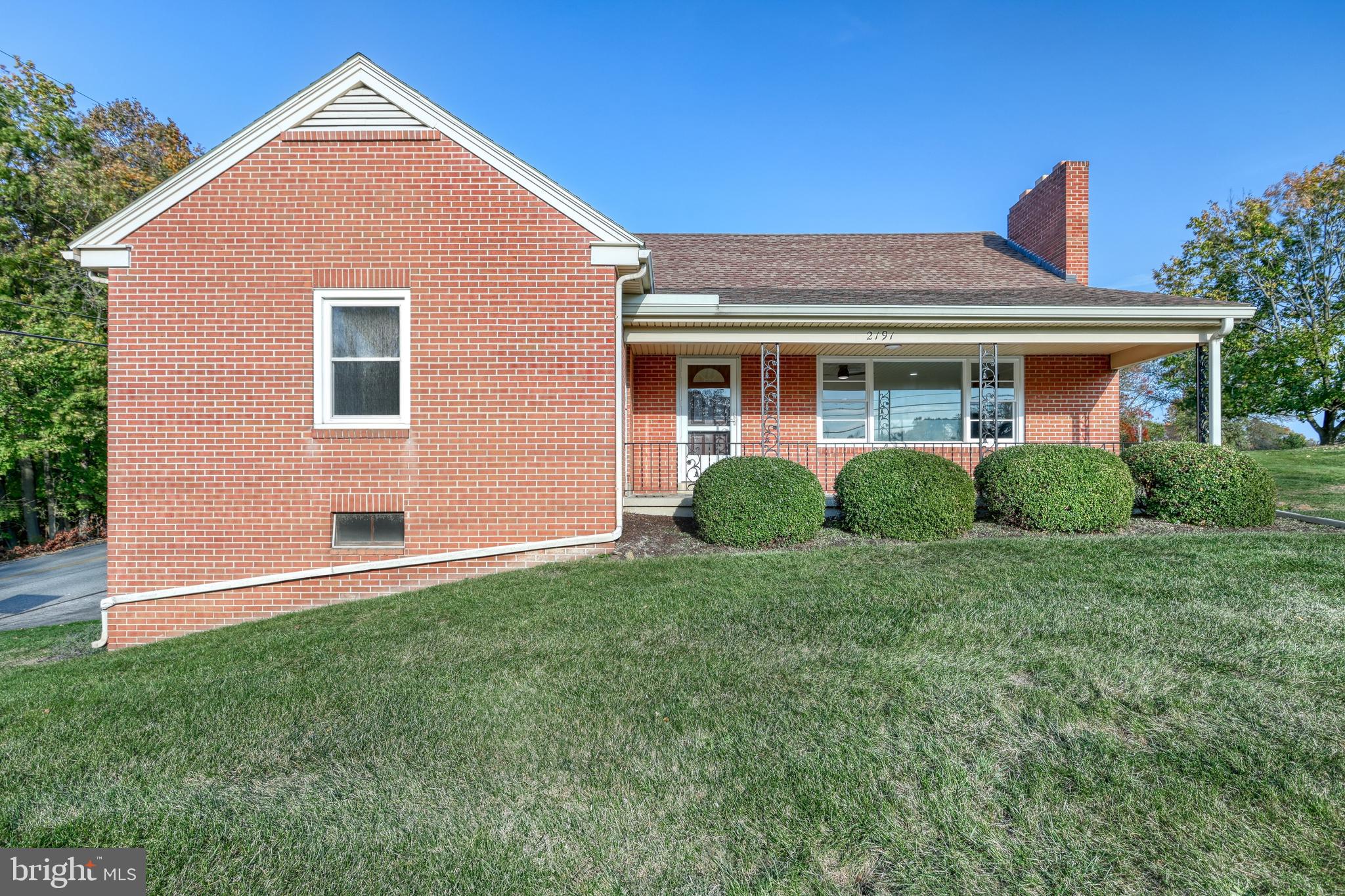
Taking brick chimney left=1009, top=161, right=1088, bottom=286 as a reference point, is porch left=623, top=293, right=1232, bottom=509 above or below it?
below

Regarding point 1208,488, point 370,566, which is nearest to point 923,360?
point 1208,488

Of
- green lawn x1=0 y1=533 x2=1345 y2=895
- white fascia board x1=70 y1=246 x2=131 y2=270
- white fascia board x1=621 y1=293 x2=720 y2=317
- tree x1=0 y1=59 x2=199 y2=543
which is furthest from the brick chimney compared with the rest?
tree x1=0 y1=59 x2=199 y2=543

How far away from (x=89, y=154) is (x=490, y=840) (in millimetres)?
25733

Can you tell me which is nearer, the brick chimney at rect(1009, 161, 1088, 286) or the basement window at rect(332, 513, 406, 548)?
the basement window at rect(332, 513, 406, 548)

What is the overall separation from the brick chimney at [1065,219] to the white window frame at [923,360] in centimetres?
213

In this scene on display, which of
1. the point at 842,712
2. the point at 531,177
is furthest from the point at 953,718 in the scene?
the point at 531,177

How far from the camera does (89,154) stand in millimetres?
19078

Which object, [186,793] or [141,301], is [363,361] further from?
[186,793]

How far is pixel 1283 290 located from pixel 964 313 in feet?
69.7

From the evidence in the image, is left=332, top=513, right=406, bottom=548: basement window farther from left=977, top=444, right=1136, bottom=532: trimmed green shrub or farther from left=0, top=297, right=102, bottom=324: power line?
left=0, top=297, right=102, bottom=324: power line

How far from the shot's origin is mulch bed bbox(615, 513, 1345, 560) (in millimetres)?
7406

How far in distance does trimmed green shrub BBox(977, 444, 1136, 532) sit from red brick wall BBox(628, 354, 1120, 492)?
2871 millimetres

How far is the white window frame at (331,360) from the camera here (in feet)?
23.0

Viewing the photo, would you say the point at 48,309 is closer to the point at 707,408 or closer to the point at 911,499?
the point at 707,408
